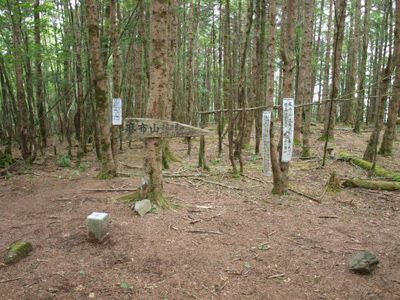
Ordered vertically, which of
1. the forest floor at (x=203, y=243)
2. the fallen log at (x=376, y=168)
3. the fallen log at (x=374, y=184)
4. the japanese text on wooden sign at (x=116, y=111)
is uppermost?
the japanese text on wooden sign at (x=116, y=111)

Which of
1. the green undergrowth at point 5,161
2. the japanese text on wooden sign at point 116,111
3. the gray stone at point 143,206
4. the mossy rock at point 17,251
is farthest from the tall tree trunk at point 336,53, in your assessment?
the green undergrowth at point 5,161

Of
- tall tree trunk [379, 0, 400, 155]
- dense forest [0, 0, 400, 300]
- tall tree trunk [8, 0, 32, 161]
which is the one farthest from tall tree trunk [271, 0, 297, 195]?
tall tree trunk [8, 0, 32, 161]

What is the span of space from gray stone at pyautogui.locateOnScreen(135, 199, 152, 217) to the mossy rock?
4.89 feet

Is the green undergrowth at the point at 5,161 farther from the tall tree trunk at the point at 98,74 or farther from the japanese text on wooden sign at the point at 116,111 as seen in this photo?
the japanese text on wooden sign at the point at 116,111

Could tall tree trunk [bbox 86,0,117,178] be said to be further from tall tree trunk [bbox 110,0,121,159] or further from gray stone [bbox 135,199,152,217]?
gray stone [bbox 135,199,152,217]

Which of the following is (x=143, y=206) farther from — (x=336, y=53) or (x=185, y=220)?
(x=336, y=53)

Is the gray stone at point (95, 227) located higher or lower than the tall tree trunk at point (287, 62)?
lower

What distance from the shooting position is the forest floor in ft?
11.1

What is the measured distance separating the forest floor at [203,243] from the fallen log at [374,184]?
0.69 ft

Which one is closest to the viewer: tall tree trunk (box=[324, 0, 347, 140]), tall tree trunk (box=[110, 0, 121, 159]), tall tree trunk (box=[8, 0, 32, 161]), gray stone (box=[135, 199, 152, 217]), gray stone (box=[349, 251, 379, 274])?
gray stone (box=[349, 251, 379, 274])

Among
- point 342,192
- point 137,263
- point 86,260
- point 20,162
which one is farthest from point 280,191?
point 20,162

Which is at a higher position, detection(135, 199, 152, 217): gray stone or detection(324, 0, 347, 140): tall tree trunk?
detection(324, 0, 347, 140): tall tree trunk

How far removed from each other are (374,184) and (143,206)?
17.0 ft

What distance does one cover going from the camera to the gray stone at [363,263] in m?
3.60
